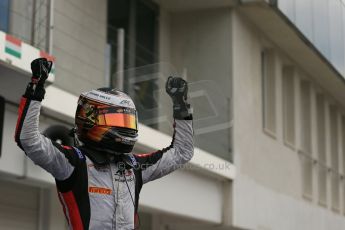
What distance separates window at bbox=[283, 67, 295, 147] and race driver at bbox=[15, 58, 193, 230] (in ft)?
58.0

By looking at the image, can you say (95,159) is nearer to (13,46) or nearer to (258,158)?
(13,46)

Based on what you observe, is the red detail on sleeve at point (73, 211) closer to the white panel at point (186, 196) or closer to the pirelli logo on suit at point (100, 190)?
the pirelli logo on suit at point (100, 190)

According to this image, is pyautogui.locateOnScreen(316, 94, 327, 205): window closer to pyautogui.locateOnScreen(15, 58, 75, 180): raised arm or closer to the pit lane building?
the pit lane building

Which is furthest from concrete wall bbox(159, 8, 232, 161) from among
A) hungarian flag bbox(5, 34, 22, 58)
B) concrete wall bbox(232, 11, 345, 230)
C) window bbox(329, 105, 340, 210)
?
window bbox(329, 105, 340, 210)

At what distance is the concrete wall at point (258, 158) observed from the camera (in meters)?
17.6

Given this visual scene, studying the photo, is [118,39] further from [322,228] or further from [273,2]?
[322,228]

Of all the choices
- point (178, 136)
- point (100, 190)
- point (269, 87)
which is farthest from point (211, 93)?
point (100, 190)

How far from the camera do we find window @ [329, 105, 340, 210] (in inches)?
1045

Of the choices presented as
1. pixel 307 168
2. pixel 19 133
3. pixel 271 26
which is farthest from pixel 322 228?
pixel 19 133

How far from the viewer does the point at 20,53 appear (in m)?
9.27

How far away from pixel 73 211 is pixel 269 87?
55.6 feet

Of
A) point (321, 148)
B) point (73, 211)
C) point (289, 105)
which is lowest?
point (73, 211)

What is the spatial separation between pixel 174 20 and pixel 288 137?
5261 mm

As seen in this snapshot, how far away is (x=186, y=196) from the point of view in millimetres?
15062
